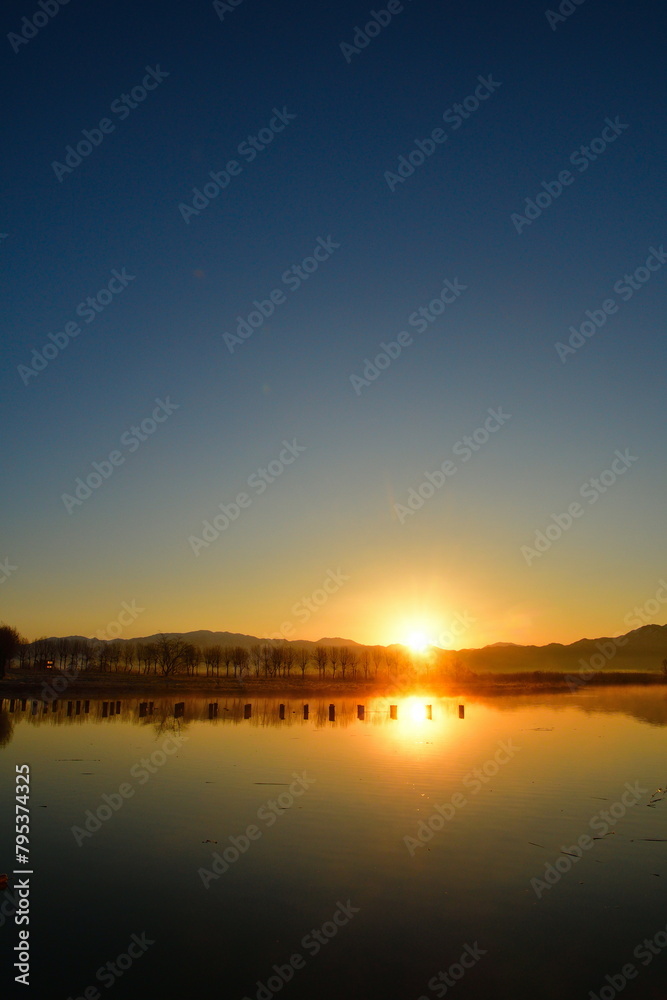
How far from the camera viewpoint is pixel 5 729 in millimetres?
47281

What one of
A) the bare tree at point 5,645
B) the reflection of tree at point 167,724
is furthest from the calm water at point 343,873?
the bare tree at point 5,645

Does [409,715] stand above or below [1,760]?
below

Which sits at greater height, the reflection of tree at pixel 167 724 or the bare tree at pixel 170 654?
the reflection of tree at pixel 167 724

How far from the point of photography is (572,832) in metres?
21.4

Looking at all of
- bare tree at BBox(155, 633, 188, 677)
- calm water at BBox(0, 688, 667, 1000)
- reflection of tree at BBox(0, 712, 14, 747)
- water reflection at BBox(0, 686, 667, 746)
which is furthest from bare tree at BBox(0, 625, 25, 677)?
calm water at BBox(0, 688, 667, 1000)

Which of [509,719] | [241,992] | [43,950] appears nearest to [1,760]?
[43,950]

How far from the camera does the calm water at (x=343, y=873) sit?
11727 millimetres

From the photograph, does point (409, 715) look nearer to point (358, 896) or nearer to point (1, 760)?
point (1, 760)

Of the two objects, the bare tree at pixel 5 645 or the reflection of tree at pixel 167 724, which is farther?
the bare tree at pixel 5 645

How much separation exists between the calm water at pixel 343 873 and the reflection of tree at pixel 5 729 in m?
3.61

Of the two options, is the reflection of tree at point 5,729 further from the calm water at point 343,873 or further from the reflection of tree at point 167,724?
the reflection of tree at point 167,724

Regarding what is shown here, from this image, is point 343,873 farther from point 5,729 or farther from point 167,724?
point 167,724

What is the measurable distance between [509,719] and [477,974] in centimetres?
5439

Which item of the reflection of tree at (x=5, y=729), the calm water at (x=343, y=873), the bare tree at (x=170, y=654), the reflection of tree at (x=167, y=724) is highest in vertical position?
the calm water at (x=343, y=873)
